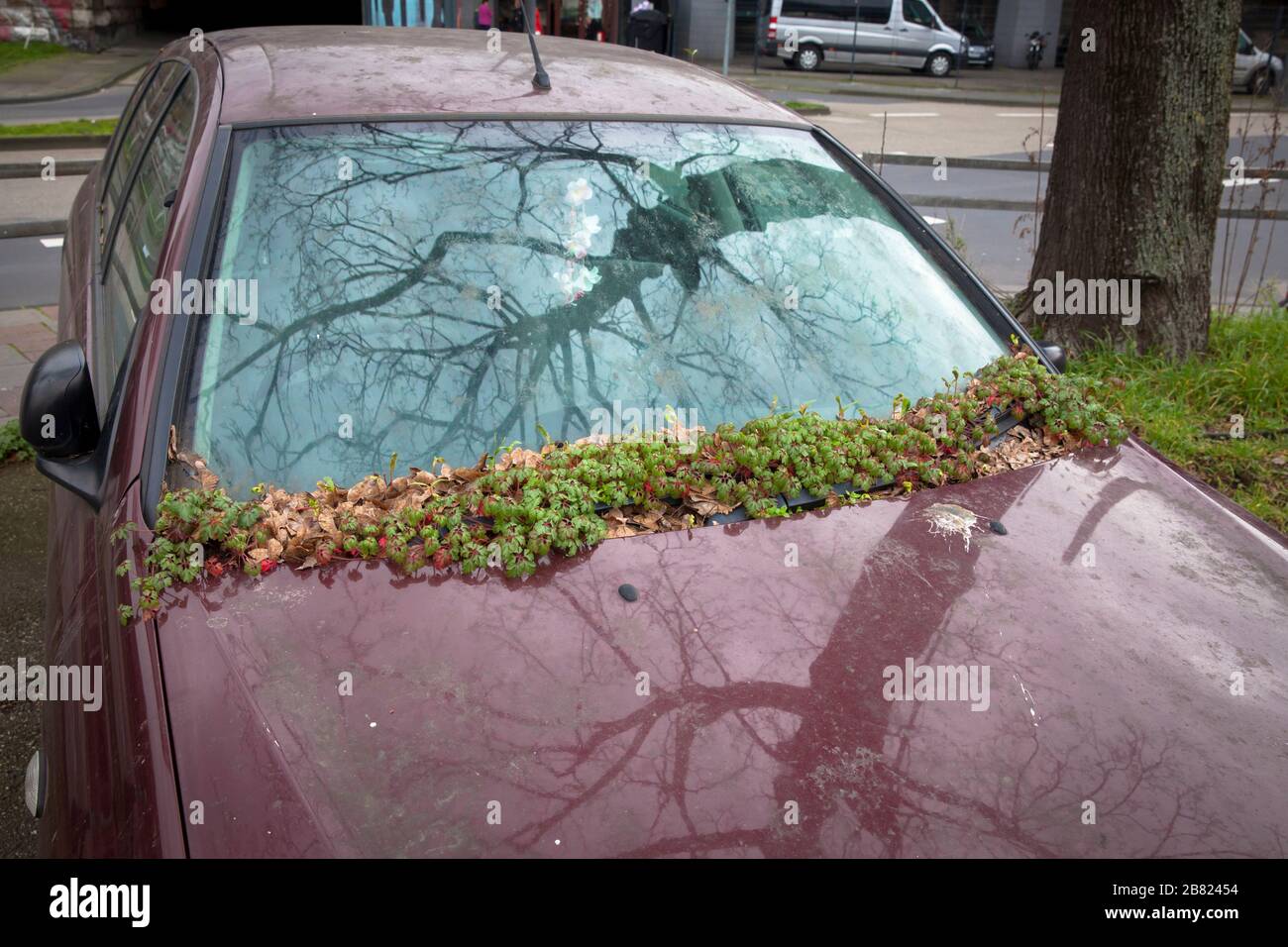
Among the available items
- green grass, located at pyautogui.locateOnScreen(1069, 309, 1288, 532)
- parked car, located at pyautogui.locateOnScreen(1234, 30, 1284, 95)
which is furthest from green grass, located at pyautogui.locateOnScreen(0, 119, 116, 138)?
parked car, located at pyautogui.locateOnScreen(1234, 30, 1284, 95)

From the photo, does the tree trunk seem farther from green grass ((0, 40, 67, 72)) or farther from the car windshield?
green grass ((0, 40, 67, 72))

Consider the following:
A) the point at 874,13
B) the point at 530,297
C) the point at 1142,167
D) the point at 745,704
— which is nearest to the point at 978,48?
the point at 874,13

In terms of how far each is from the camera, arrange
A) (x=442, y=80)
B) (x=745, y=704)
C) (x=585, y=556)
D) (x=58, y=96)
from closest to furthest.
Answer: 1. (x=745, y=704)
2. (x=585, y=556)
3. (x=442, y=80)
4. (x=58, y=96)

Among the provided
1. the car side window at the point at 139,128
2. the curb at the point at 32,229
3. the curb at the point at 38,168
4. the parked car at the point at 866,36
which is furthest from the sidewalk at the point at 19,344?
the parked car at the point at 866,36

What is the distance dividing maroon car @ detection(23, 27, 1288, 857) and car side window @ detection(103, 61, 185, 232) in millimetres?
501

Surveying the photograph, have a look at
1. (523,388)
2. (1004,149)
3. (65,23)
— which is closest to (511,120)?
(523,388)

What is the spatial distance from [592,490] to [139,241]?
1.57 m

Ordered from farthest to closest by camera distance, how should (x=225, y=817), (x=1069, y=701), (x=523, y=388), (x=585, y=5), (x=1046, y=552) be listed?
(x=585, y=5) → (x=523, y=388) → (x=1046, y=552) → (x=1069, y=701) → (x=225, y=817)

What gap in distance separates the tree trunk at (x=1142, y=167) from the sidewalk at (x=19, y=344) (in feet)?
17.0

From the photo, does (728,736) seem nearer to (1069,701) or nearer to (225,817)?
(1069,701)

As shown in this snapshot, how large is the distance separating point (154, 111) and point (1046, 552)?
3146 mm

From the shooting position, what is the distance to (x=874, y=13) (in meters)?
26.7

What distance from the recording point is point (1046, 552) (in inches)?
81.3

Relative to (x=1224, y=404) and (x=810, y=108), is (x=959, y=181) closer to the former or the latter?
(x=810, y=108)
